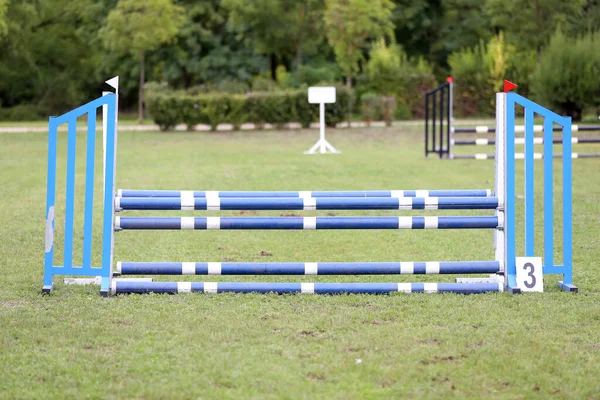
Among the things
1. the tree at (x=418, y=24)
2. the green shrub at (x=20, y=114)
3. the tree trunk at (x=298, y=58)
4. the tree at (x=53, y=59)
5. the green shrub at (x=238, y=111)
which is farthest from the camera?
the tree at (x=418, y=24)

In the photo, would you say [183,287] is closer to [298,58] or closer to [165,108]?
[165,108]

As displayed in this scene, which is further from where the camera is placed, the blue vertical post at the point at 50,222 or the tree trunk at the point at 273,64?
the tree trunk at the point at 273,64

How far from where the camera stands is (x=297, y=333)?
5.22 m

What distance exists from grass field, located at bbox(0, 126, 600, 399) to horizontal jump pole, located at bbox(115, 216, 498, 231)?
513 mm

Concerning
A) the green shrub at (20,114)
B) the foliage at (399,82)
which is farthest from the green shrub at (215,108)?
the green shrub at (20,114)

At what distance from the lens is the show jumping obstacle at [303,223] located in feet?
20.3

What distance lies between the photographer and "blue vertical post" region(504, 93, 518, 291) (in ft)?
20.6

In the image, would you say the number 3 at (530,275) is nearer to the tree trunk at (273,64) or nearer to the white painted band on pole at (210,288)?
the white painted band on pole at (210,288)

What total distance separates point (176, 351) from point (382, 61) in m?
31.5

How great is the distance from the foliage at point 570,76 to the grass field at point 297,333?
17.4m

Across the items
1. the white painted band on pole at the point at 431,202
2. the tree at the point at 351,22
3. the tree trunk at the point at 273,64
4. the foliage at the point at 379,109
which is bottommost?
the foliage at the point at 379,109

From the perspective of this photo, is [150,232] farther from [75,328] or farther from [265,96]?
[265,96]

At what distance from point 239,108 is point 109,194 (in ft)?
74.9

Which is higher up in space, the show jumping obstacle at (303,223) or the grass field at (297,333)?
the show jumping obstacle at (303,223)
